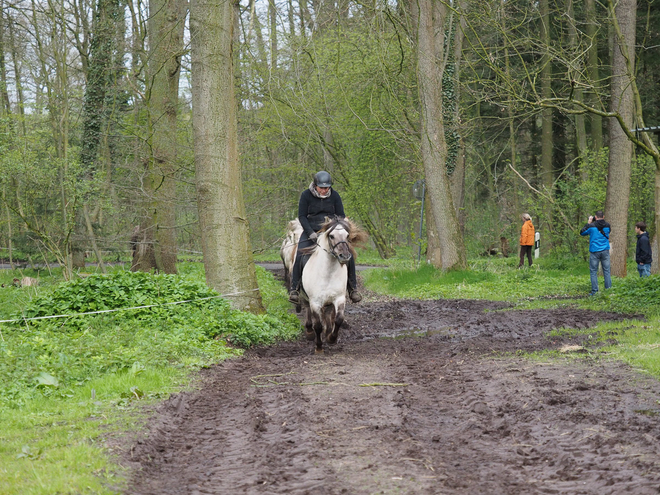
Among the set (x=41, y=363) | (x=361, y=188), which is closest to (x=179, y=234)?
(x=361, y=188)

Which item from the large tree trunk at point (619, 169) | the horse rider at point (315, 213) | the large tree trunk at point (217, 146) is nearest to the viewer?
the horse rider at point (315, 213)

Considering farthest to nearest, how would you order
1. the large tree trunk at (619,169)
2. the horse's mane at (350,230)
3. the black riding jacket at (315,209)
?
the large tree trunk at (619,169)
the black riding jacket at (315,209)
the horse's mane at (350,230)

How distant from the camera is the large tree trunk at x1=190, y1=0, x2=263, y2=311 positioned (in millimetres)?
11758

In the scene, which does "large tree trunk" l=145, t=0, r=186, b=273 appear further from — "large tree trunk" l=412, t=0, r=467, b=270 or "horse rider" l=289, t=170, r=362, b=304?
"large tree trunk" l=412, t=0, r=467, b=270

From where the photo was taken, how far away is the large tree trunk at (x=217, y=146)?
38.6ft

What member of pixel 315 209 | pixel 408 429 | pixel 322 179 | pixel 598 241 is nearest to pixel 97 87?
pixel 315 209

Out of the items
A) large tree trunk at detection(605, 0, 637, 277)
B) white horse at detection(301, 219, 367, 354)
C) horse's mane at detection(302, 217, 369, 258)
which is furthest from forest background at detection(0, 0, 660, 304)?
horse's mane at detection(302, 217, 369, 258)

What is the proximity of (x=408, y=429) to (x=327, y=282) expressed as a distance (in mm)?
4937

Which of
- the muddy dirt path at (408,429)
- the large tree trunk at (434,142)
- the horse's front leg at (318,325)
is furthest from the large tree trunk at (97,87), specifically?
the muddy dirt path at (408,429)

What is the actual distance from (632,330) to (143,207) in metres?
12.3

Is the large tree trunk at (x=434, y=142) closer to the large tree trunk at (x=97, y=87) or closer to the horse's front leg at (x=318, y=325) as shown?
the large tree trunk at (x=97, y=87)

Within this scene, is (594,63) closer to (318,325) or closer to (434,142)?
(434,142)

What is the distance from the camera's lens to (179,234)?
30.6 meters

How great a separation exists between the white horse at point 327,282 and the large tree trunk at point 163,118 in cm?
744
